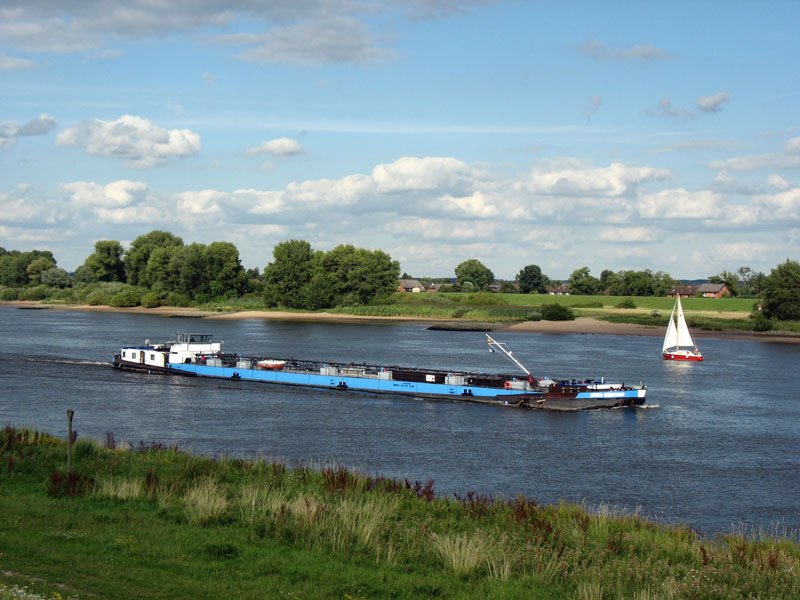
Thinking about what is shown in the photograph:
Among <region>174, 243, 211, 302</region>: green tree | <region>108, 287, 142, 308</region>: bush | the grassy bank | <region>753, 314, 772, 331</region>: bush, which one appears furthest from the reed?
<region>108, 287, 142, 308</region>: bush

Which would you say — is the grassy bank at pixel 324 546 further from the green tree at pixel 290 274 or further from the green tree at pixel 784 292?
the green tree at pixel 290 274

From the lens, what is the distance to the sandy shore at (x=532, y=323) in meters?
130

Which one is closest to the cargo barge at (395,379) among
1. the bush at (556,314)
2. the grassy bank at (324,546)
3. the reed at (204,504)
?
the grassy bank at (324,546)

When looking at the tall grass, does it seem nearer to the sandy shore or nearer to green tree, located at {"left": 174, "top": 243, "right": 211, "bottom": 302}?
the sandy shore

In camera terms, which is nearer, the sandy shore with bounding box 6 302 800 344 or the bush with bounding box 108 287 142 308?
the sandy shore with bounding box 6 302 800 344

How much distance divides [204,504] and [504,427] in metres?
32.5

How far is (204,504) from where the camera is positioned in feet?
66.1

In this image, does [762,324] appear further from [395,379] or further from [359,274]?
[395,379]

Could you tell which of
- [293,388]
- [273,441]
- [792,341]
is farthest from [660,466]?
[792,341]

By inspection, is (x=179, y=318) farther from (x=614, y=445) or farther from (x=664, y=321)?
(x=614, y=445)

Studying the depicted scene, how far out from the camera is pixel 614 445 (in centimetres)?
4625

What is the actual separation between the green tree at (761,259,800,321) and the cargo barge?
79.5 metres

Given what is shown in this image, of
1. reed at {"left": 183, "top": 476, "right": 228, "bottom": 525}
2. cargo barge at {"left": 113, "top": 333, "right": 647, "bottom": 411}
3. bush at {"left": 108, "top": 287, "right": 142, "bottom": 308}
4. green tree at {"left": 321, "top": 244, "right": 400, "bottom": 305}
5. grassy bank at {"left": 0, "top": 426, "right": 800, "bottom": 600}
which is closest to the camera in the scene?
grassy bank at {"left": 0, "top": 426, "right": 800, "bottom": 600}

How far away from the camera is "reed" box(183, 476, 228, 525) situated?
19777mm
